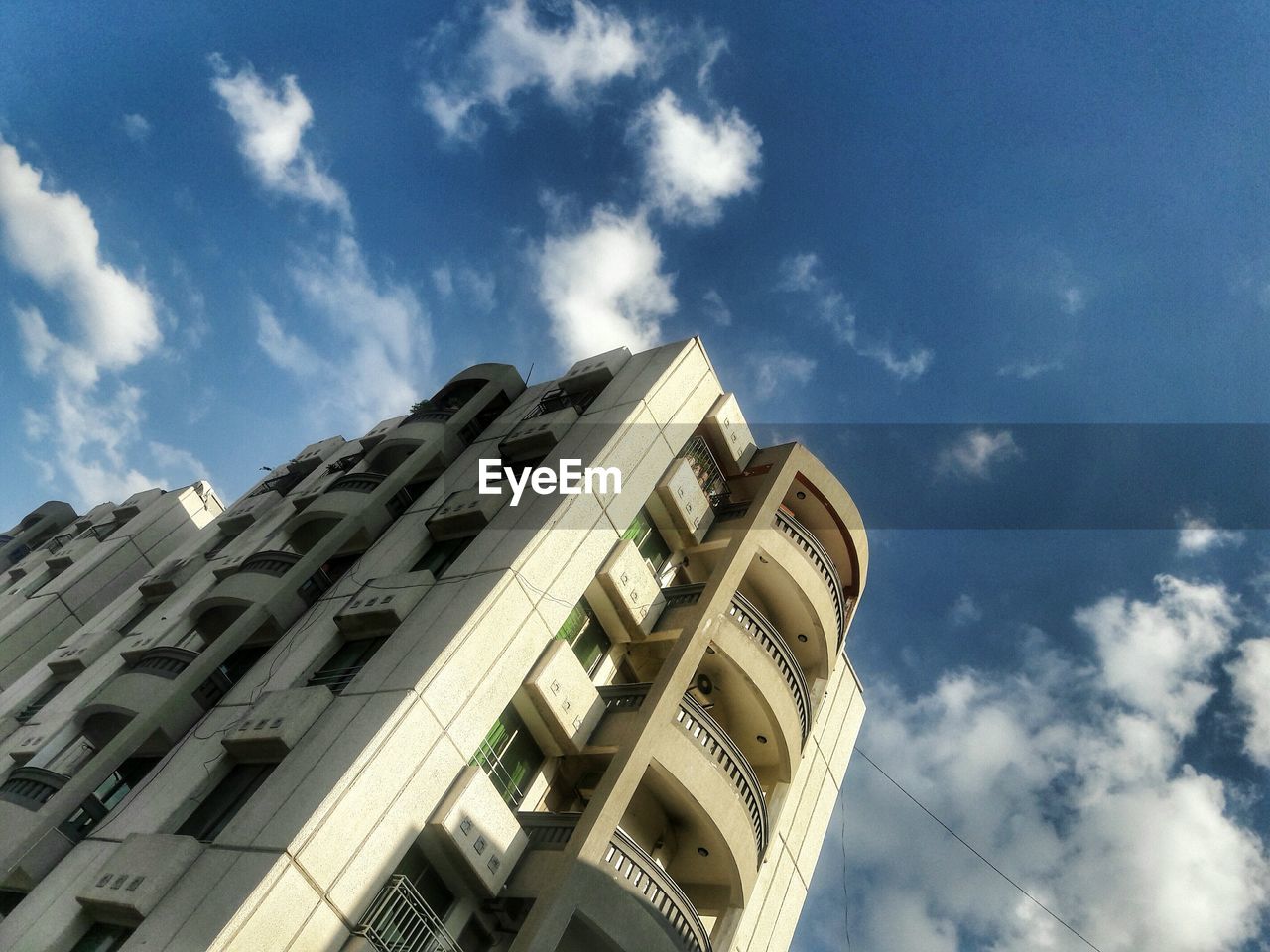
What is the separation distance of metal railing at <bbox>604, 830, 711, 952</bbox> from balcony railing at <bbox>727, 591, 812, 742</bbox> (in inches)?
238

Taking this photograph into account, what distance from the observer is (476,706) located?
1405cm

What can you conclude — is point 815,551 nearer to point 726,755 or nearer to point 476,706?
point 726,755

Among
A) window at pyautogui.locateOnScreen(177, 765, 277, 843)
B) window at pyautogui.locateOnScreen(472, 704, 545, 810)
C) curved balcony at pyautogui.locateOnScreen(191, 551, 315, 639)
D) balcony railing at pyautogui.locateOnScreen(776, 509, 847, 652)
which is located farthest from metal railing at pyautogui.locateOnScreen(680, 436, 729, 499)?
window at pyautogui.locateOnScreen(177, 765, 277, 843)

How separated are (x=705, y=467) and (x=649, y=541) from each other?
3105mm

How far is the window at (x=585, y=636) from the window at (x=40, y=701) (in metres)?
13.5

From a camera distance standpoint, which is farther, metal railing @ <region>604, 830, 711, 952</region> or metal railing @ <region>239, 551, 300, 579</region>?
metal railing @ <region>239, 551, 300, 579</region>

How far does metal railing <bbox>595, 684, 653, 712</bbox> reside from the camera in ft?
53.8

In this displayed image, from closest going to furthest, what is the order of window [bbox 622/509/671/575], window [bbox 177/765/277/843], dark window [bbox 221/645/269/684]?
window [bbox 177/765/277/843], dark window [bbox 221/645/269/684], window [bbox 622/509/671/575]

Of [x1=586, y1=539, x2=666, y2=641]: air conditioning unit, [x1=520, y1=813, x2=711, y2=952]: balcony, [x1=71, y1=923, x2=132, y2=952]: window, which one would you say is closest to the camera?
[x1=71, y1=923, x2=132, y2=952]: window

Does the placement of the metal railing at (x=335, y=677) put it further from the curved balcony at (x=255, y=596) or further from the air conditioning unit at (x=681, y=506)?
the air conditioning unit at (x=681, y=506)

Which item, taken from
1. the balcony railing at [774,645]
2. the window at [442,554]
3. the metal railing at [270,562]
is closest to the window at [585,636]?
the window at [442,554]

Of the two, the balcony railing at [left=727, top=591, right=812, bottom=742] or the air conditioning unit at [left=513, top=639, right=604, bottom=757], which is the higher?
the balcony railing at [left=727, top=591, right=812, bottom=742]

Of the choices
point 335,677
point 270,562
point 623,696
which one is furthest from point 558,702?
point 270,562

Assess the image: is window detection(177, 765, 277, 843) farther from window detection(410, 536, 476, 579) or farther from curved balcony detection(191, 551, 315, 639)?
window detection(410, 536, 476, 579)
